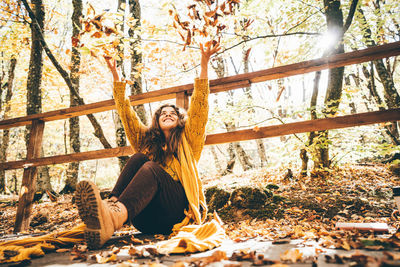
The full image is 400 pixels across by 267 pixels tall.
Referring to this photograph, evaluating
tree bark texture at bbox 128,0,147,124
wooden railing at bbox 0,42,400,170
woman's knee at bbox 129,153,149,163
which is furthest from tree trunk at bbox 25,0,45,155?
woman's knee at bbox 129,153,149,163

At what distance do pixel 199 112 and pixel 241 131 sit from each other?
19.6 inches

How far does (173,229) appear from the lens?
5.24ft

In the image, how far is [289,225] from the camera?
212 cm

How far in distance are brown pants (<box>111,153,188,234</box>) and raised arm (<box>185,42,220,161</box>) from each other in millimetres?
425

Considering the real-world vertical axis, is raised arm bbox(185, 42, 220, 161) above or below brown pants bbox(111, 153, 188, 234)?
above

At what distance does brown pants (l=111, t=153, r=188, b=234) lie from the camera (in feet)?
4.67

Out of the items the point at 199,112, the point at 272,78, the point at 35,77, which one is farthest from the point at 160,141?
the point at 35,77

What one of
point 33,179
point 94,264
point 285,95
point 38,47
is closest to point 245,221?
point 94,264

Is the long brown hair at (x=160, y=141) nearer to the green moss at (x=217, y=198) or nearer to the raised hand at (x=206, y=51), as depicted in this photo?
the raised hand at (x=206, y=51)

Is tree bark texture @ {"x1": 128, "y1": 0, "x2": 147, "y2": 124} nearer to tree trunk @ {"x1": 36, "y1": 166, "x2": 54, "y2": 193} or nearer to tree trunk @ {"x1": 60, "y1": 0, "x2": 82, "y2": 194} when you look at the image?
tree trunk @ {"x1": 60, "y1": 0, "x2": 82, "y2": 194}

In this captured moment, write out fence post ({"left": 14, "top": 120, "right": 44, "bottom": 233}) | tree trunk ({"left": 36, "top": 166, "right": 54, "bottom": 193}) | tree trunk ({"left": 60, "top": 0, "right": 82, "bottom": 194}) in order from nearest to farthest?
fence post ({"left": 14, "top": 120, "right": 44, "bottom": 233})
tree trunk ({"left": 36, "top": 166, "right": 54, "bottom": 193})
tree trunk ({"left": 60, "top": 0, "right": 82, "bottom": 194})

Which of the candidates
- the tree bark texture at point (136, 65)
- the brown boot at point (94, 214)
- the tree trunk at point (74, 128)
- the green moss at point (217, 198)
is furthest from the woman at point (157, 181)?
the tree trunk at point (74, 128)

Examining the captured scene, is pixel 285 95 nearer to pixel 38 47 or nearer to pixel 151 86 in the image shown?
pixel 151 86

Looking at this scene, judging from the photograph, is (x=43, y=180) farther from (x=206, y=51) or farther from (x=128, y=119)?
(x=206, y=51)
